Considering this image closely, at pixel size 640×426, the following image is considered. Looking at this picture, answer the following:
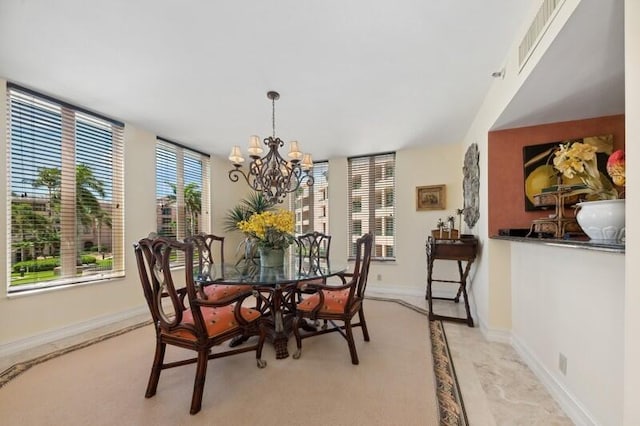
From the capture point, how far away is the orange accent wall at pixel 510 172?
Result: 246 centimetres

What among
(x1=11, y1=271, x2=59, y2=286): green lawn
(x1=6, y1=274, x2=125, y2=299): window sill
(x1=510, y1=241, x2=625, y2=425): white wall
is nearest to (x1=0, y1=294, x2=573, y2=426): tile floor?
(x1=510, y1=241, x2=625, y2=425): white wall

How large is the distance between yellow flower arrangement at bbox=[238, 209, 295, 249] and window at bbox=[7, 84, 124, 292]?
1.90 m

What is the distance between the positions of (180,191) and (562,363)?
15.5 feet

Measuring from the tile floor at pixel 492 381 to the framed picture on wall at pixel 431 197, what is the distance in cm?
199

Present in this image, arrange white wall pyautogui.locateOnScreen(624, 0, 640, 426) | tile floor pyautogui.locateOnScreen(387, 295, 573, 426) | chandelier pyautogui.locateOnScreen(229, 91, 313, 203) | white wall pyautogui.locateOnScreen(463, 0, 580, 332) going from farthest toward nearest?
chandelier pyautogui.locateOnScreen(229, 91, 313, 203) < white wall pyautogui.locateOnScreen(463, 0, 580, 332) < tile floor pyautogui.locateOnScreen(387, 295, 573, 426) < white wall pyautogui.locateOnScreen(624, 0, 640, 426)

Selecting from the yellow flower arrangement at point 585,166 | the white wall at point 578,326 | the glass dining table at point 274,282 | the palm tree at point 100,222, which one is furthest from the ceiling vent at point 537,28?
the palm tree at point 100,222

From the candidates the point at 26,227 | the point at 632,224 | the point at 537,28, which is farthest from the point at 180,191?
the point at 632,224

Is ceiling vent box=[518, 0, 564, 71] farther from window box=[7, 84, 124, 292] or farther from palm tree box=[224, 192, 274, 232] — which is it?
window box=[7, 84, 124, 292]

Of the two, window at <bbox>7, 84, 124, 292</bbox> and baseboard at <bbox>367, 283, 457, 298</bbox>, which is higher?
window at <bbox>7, 84, 124, 292</bbox>

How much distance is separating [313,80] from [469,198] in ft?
8.21

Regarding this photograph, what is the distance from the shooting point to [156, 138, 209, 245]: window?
12.7 ft

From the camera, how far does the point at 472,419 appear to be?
157 centimetres

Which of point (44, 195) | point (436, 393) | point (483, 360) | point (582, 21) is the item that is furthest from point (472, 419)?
point (44, 195)

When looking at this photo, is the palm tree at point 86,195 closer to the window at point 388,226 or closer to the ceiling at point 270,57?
the ceiling at point 270,57
